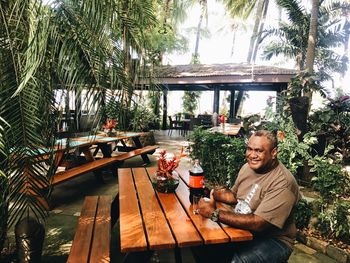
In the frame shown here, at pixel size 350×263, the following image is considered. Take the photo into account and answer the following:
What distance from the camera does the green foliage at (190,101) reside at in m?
19.2

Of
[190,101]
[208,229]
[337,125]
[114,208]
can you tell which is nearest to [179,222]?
[208,229]

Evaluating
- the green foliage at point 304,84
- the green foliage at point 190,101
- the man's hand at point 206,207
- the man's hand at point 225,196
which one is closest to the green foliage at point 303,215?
the man's hand at point 225,196

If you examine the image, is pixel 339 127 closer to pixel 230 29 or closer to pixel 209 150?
pixel 209 150

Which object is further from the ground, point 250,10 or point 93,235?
point 250,10

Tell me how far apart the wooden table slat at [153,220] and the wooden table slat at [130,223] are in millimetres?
47

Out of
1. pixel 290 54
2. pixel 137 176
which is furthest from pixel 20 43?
pixel 290 54

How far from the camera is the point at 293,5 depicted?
12078mm

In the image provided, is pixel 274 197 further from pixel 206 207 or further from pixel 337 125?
pixel 337 125

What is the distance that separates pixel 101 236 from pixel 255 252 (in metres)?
1.30

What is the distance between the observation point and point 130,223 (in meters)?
1.89

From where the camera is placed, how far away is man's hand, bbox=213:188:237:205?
93.9 inches

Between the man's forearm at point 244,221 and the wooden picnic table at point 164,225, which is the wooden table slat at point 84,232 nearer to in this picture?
the wooden picnic table at point 164,225

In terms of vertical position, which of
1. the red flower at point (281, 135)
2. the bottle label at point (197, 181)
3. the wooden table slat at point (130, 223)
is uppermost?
the red flower at point (281, 135)

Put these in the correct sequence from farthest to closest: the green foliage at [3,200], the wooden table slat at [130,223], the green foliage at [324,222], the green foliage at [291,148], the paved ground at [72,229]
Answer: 1. the green foliage at [291,148]
2. the green foliage at [324,222]
3. the paved ground at [72,229]
4. the green foliage at [3,200]
5. the wooden table slat at [130,223]
